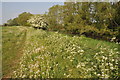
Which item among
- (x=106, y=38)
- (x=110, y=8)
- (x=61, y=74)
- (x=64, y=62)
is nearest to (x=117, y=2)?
(x=110, y=8)

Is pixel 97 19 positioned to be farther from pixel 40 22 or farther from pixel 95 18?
pixel 40 22

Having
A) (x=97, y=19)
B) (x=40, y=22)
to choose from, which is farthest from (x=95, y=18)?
(x=40, y=22)

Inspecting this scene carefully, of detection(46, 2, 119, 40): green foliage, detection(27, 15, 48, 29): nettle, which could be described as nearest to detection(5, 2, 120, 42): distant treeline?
detection(46, 2, 119, 40): green foliage

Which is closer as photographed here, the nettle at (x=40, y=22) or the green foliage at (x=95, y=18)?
the green foliage at (x=95, y=18)

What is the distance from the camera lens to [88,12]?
15523mm

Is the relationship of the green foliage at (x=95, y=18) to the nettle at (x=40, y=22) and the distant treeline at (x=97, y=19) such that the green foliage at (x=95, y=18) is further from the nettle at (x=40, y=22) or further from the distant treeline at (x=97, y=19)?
the nettle at (x=40, y=22)

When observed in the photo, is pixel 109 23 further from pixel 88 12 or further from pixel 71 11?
pixel 71 11

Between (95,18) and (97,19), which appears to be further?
(95,18)

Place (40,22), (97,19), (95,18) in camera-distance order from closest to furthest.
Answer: (97,19) < (95,18) < (40,22)

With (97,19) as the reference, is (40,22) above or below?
below

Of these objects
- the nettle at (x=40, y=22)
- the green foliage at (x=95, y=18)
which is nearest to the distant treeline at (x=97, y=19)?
the green foliage at (x=95, y=18)

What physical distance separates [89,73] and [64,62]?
152cm

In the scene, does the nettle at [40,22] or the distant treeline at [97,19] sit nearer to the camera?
the distant treeline at [97,19]

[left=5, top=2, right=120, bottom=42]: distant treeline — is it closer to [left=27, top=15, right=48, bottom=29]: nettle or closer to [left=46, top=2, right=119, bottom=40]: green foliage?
[left=46, top=2, right=119, bottom=40]: green foliage
